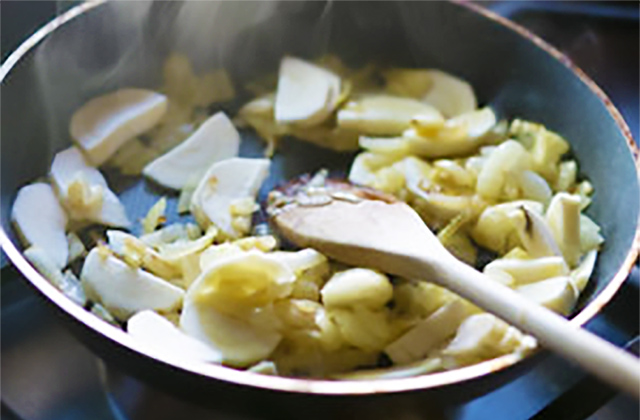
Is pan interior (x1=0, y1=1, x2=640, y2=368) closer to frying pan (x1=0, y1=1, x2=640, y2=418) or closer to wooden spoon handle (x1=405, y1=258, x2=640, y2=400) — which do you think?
frying pan (x1=0, y1=1, x2=640, y2=418)

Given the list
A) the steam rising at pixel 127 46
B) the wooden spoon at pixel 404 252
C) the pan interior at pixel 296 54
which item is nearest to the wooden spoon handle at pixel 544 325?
the wooden spoon at pixel 404 252

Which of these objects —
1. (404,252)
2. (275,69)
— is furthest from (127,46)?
(404,252)

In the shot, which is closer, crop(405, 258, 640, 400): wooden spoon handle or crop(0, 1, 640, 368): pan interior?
crop(405, 258, 640, 400): wooden spoon handle

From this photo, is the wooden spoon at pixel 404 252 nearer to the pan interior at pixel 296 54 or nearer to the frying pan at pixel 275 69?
the frying pan at pixel 275 69

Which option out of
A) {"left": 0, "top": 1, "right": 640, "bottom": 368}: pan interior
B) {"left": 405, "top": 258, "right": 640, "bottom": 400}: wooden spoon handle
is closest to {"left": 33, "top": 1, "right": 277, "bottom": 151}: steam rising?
{"left": 0, "top": 1, "right": 640, "bottom": 368}: pan interior

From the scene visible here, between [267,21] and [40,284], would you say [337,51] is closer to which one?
[267,21]

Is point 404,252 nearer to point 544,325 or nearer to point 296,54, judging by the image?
point 544,325

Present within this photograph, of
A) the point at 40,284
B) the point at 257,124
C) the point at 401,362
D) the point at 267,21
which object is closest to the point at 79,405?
the point at 40,284
